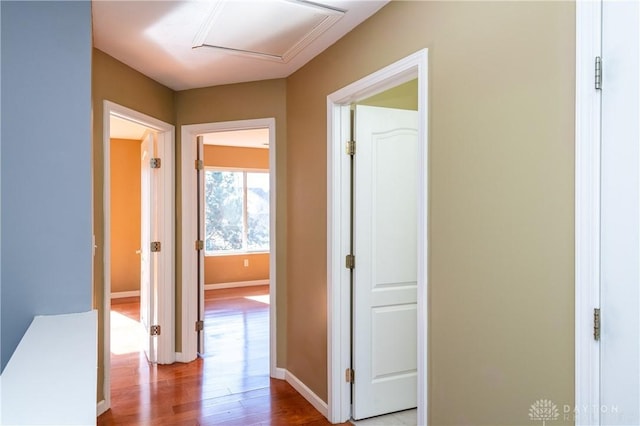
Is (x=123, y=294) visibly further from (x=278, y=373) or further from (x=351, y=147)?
(x=351, y=147)

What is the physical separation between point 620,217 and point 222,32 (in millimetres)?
2199

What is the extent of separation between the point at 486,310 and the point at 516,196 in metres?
0.45

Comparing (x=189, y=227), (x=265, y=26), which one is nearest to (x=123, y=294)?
(x=189, y=227)

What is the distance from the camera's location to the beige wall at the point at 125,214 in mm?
6699

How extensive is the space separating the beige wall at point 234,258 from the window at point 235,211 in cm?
15

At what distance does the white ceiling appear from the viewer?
2.19 metres

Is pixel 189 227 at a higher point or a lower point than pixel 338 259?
higher

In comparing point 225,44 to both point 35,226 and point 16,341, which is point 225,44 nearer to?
point 35,226

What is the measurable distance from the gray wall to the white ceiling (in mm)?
804

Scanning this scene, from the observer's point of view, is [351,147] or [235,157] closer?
[351,147]

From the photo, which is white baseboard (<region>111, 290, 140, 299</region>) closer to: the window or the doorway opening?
the doorway opening

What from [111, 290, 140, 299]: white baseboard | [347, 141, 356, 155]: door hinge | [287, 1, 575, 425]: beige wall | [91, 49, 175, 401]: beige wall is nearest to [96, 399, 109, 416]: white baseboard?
[91, 49, 175, 401]: beige wall

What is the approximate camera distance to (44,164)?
4.79 feet

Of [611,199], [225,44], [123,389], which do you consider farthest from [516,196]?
[123,389]
